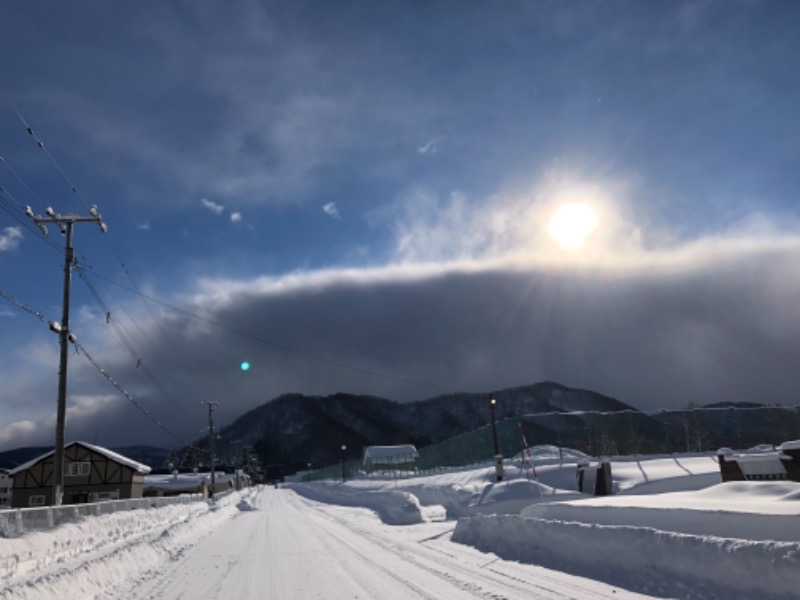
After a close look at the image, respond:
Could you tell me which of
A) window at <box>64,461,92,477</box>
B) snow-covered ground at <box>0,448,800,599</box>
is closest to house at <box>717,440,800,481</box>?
snow-covered ground at <box>0,448,800,599</box>

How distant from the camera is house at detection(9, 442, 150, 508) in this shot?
198 feet

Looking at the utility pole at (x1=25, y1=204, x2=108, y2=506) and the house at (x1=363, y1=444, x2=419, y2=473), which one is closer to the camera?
the utility pole at (x1=25, y1=204, x2=108, y2=506)

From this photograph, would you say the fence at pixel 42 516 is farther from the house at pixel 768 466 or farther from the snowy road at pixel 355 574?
the house at pixel 768 466

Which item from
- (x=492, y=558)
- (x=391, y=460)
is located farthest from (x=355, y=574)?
(x=391, y=460)

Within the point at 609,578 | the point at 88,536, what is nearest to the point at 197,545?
the point at 88,536

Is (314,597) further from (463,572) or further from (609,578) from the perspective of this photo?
(609,578)

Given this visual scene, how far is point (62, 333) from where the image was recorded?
77.3 ft

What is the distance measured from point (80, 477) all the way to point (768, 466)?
212ft

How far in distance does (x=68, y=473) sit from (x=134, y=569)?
190 ft

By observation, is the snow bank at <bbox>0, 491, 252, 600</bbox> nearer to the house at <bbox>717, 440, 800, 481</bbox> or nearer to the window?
the house at <bbox>717, 440, 800, 481</bbox>

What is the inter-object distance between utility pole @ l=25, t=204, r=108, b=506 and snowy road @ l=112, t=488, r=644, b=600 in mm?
6791

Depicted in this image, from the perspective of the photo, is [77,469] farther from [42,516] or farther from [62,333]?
[42,516]

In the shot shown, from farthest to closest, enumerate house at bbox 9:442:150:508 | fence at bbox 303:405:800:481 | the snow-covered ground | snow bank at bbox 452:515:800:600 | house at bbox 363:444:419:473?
house at bbox 363:444:419:473 → house at bbox 9:442:150:508 → fence at bbox 303:405:800:481 → the snow-covered ground → snow bank at bbox 452:515:800:600

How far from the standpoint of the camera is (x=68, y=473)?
63000mm
